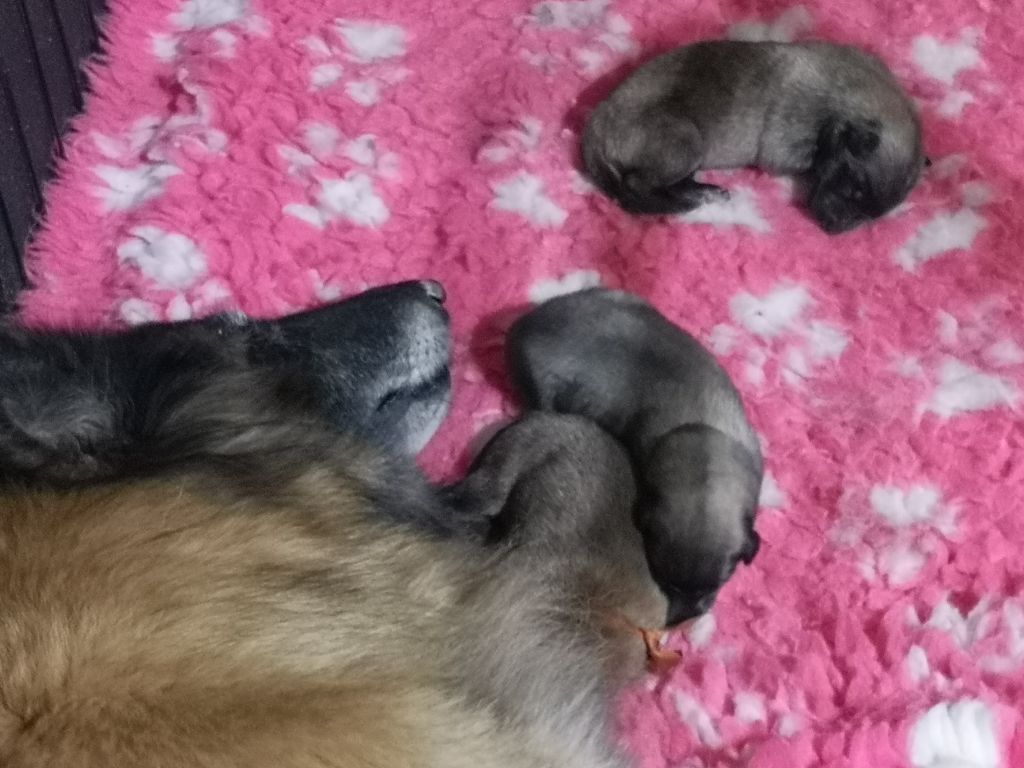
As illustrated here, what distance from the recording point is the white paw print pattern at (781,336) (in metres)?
1.48

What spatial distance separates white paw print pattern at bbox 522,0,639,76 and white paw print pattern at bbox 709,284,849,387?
481 millimetres

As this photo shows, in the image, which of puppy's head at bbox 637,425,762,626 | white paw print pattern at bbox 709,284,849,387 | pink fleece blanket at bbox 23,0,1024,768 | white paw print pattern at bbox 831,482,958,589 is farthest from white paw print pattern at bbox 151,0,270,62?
white paw print pattern at bbox 831,482,958,589

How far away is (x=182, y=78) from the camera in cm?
175

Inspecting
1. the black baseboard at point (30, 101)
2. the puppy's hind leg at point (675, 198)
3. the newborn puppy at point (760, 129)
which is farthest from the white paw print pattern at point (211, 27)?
the puppy's hind leg at point (675, 198)

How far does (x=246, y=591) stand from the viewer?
703 millimetres

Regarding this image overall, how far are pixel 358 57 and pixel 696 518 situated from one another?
0.98 metres

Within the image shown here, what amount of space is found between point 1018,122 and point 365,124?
3.09 ft

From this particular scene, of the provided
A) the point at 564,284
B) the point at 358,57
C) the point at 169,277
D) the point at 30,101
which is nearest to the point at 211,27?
the point at 358,57

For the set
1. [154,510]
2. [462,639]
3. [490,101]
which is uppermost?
[154,510]

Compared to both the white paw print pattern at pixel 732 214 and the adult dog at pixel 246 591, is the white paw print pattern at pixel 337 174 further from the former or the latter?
the adult dog at pixel 246 591

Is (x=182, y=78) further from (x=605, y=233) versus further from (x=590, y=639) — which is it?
(x=590, y=639)

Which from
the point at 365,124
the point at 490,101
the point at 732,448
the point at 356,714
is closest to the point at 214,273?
the point at 365,124

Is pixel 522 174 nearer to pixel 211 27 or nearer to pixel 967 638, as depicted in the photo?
pixel 211 27

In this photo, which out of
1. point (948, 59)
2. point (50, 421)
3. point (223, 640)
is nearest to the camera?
point (223, 640)
